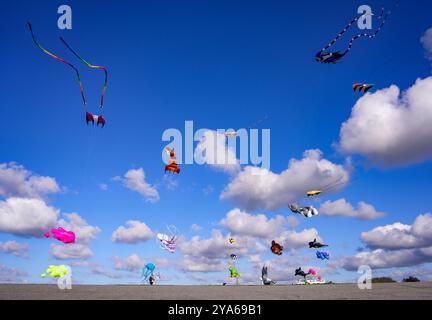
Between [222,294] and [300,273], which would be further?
[300,273]

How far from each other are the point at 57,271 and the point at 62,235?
479 cm

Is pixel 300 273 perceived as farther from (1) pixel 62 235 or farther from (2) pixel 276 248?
(1) pixel 62 235

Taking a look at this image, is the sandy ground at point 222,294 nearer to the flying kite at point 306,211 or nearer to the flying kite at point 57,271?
the flying kite at point 57,271

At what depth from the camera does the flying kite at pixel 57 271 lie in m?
31.5

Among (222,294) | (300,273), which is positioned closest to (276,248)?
(300,273)

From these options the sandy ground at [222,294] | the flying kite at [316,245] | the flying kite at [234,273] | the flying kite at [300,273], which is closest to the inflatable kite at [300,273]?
the flying kite at [300,273]

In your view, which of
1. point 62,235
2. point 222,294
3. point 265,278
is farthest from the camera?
point 265,278

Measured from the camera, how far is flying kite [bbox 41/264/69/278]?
31.5 metres

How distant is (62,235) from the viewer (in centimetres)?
3578

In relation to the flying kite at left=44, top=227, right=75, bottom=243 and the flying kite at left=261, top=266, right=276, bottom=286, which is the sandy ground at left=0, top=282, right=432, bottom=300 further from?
the flying kite at left=261, top=266, right=276, bottom=286
